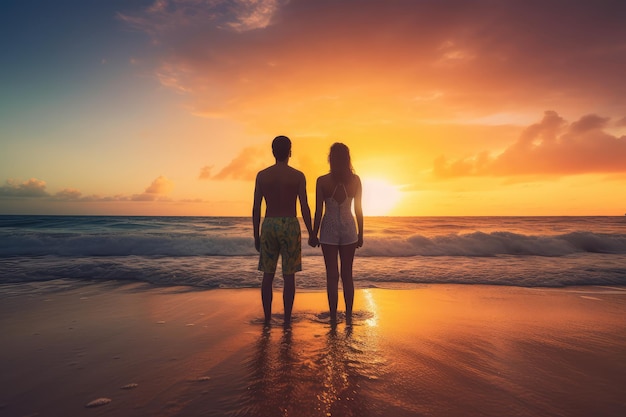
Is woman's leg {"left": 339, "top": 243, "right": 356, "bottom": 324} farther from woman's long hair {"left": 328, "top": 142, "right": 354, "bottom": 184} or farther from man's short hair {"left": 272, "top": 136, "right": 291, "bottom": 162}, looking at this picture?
man's short hair {"left": 272, "top": 136, "right": 291, "bottom": 162}

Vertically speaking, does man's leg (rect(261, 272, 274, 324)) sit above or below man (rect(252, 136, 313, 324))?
below

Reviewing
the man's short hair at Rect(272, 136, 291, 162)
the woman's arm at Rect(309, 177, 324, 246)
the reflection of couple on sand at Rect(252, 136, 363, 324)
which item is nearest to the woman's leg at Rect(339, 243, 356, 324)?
the reflection of couple on sand at Rect(252, 136, 363, 324)

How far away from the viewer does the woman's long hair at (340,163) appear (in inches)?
217

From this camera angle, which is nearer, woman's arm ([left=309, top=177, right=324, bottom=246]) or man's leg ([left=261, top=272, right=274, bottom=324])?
man's leg ([left=261, top=272, right=274, bottom=324])

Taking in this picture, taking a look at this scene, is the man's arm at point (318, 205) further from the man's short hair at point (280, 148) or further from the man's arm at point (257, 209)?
the man's arm at point (257, 209)

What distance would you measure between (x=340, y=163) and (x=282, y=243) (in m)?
1.57

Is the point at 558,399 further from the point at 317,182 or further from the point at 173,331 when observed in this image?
the point at 173,331

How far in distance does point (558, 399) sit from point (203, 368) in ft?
10.9

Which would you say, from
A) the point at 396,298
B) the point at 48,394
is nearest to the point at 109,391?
the point at 48,394

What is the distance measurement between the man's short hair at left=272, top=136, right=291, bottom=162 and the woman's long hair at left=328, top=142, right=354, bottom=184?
78 centimetres

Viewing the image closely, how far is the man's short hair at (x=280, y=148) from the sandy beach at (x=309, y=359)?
101 inches

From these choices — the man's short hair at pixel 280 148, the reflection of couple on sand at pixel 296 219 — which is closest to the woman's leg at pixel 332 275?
the reflection of couple on sand at pixel 296 219

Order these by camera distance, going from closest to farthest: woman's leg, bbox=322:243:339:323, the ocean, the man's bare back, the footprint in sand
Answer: the footprint in sand, the man's bare back, woman's leg, bbox=322:243:339:323, the ocean

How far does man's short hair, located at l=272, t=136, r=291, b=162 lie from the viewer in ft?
17.2
